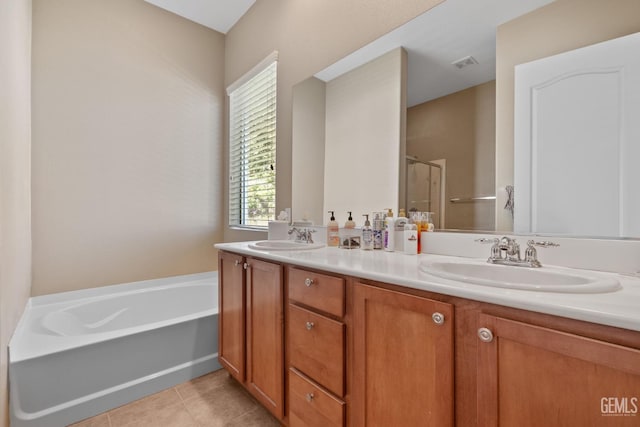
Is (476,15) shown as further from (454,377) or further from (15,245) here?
(15,245)

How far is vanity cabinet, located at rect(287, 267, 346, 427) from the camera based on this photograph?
1.02 m

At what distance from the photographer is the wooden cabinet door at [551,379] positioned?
52 cm

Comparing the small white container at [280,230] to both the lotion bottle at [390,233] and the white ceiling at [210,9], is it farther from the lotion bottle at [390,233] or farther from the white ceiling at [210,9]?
the white ceiling at [210,9]

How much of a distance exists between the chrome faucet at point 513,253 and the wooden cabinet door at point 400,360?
42 cm

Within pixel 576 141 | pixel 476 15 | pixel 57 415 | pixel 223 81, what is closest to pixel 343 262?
pixel 576 141

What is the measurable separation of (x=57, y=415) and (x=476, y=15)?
8.82 feet

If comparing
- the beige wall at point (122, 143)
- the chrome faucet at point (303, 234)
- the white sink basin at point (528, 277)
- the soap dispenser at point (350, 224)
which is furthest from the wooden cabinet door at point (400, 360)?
the beige wall at point (122, 143)

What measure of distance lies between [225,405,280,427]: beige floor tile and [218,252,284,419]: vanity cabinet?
16 cm

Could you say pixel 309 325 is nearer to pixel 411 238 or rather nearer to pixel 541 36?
pixel 411 238

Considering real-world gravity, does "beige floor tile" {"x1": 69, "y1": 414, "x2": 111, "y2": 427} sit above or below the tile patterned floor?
below

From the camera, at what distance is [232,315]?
1639 millimetres

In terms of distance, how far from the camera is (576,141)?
97cm

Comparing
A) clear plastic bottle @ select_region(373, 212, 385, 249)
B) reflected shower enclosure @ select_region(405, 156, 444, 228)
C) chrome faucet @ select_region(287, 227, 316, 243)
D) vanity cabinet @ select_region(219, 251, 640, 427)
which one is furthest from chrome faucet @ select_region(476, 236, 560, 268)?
chrome faucet @ select_region(287, 227, 316, 243)

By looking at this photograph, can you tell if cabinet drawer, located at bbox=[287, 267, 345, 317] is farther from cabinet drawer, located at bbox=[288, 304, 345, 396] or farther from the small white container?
the small white container
